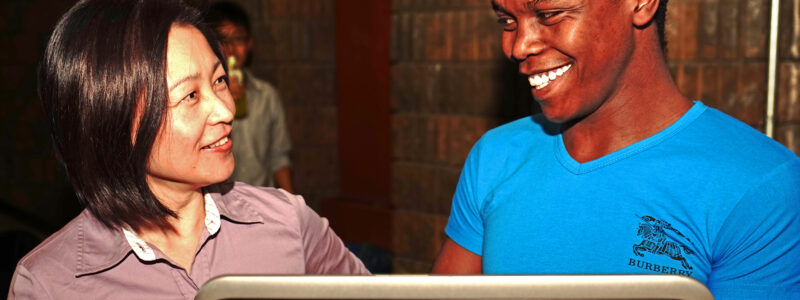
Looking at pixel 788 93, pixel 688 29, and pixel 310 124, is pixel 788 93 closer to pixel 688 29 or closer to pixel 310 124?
pixel 688 29

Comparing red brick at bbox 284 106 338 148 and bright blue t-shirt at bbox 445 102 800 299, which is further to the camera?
red brick at bbox 284 106 338 148

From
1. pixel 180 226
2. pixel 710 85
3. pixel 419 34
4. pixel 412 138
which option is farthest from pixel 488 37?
pixel 180 226

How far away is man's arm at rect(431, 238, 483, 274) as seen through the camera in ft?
4.45

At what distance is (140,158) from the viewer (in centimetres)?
119

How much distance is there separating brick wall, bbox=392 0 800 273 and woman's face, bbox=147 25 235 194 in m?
1.54

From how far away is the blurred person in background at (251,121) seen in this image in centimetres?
310

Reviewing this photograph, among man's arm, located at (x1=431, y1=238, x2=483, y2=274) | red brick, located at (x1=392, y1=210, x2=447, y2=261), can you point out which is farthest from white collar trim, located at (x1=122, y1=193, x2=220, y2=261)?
red brick, located at (x1=392, y1=210, x2=447, y2=261)

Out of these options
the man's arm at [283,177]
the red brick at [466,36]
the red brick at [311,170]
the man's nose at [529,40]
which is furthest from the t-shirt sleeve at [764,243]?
the red brick at [311,170]

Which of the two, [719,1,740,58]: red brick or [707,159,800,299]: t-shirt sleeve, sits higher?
[719,1,740,58]: red brick

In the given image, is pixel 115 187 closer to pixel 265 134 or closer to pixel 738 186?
pixel 738 186

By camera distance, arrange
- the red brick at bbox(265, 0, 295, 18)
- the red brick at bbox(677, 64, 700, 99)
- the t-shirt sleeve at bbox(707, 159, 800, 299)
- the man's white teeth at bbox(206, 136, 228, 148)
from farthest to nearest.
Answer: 1. the red brick at bbox(265, 0, 295, 18)
2. the red brick at bbox(677, 64, 700, 99)
3. the man's white teeth at bbox(206, 136, 228, 148)
4. the t-shirt sleeve at bbox(707, 159, 800, 299)

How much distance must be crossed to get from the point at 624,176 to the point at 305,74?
138 inches

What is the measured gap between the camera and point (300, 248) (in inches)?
52.4

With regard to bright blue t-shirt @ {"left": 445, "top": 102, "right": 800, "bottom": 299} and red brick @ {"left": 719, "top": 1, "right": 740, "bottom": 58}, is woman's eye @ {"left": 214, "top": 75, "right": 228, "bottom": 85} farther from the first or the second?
red brick @ {"left": 719, "top": 1, "right": 740, "bottom": 58}
